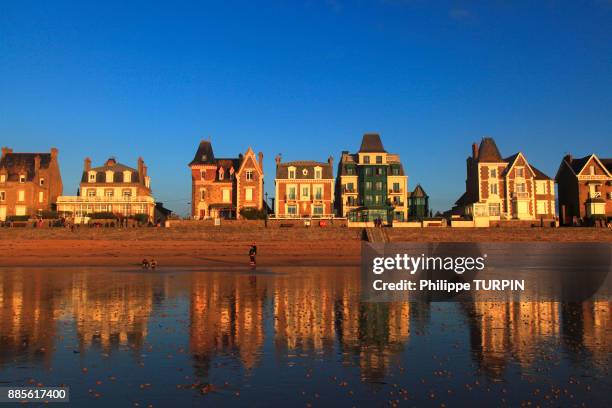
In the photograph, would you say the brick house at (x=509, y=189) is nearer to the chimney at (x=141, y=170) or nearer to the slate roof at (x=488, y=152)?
the slate roof at (x=488, y=152)

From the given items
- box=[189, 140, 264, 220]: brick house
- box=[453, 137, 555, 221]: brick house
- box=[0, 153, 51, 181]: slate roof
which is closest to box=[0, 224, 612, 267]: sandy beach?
box=[189, 140, 264, 220]: brick house

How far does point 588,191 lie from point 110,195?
70676mm

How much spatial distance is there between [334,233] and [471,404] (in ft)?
169

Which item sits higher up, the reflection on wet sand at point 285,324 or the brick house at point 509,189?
the brick house at point 509,189

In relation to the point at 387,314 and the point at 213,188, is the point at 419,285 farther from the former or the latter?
the point at 213,188

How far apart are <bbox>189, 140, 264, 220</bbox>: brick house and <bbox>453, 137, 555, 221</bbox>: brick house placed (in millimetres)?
32416

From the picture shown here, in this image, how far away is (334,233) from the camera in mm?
60844

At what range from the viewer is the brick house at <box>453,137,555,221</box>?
2992 inches

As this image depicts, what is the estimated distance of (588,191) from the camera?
250ft

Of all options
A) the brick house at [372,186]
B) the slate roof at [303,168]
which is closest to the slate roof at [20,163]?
the slate roof at [303,168]

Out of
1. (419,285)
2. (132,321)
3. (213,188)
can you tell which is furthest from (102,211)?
(132,321)

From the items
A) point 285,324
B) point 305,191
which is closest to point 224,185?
point 305,191

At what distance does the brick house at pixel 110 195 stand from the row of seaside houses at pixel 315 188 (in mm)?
147

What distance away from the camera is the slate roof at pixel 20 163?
78.5 meters
